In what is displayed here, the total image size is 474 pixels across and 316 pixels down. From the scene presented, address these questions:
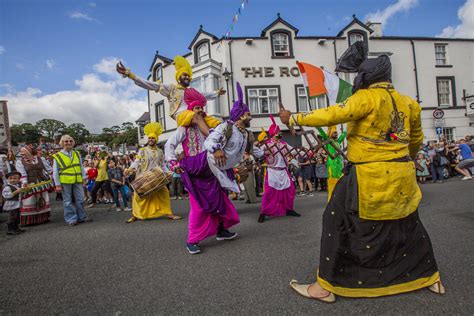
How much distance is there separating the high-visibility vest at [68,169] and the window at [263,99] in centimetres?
1313

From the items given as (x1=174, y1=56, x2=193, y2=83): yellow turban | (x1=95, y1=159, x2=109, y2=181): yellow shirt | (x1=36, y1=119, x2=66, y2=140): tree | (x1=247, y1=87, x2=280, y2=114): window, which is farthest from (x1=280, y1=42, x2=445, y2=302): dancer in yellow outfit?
(x1=36, y1=119, x2=66, y2=140): tree

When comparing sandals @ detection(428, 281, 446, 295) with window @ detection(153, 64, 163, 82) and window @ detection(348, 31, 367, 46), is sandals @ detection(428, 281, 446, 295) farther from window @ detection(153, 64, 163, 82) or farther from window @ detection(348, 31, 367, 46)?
window @ detection(153, 64, 163, 82)

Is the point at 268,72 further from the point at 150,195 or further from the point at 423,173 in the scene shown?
the point at 150,195

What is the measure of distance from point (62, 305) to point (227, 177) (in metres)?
2.16

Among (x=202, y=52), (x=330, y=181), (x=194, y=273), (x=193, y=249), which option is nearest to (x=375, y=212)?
(x=194, y=273)

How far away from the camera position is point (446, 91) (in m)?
20.7

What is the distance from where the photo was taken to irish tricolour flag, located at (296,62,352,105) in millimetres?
2922

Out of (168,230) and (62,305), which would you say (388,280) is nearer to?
(62,305)

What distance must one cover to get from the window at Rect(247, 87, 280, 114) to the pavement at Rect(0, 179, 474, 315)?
13.8 metres

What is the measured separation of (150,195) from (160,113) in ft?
53.4

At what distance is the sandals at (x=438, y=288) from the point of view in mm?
2336

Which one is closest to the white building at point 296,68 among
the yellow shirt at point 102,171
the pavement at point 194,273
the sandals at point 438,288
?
the yellow shirt at point 102,171

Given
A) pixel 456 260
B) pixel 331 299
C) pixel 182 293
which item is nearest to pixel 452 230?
pixel 456 260

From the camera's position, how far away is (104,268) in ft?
11.2
